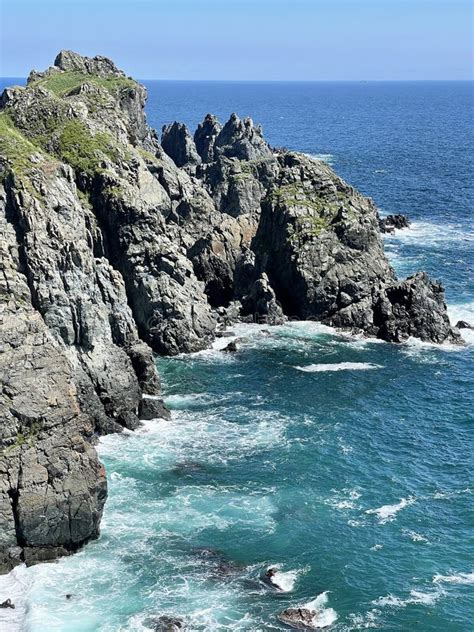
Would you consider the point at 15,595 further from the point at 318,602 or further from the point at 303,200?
the point at 303,200

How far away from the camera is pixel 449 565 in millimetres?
64062

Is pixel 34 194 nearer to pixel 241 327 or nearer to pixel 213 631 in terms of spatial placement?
pixel 241 327

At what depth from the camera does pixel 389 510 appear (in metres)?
71.5

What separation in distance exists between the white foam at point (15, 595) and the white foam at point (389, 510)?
29.2 m

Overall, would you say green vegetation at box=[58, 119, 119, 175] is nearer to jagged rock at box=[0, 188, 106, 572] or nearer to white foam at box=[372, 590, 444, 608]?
jagged rock at box=[0, 188, 106, 572]

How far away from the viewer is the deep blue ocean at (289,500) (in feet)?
194

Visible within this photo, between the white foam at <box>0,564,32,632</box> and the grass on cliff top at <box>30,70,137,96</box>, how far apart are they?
344 ft

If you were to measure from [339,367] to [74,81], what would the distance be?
8739cm

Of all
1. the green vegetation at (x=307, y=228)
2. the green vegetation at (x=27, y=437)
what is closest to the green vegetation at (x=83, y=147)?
the green vegetation at (x=307, y=228)

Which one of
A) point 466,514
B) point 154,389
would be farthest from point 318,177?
point 466,514

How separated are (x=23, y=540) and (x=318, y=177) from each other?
85.9 m

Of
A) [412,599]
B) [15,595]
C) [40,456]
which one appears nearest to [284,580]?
[412,599]

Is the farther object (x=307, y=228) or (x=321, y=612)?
(x=307, y=228)

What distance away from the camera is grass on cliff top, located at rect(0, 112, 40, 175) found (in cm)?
9496
